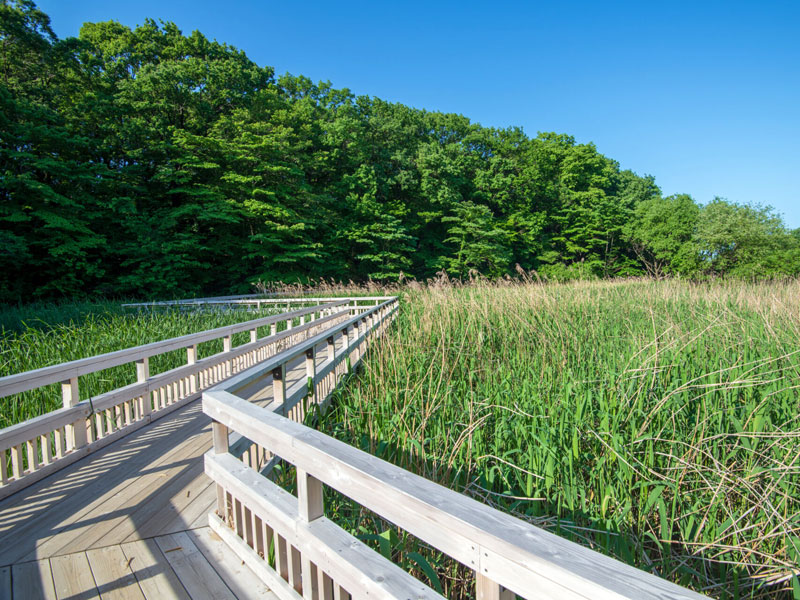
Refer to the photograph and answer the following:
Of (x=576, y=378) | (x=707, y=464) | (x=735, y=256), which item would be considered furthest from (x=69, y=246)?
(x=735, y=256)

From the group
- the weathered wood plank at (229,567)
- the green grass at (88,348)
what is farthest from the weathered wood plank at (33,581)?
the green grass at (88,348)

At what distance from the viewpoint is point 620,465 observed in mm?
2439

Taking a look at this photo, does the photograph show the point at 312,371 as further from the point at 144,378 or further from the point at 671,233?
the point at 671,233

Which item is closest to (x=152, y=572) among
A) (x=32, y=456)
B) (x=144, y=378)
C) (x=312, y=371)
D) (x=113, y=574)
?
(x=113, y=574)

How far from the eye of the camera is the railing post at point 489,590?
839 millimetres

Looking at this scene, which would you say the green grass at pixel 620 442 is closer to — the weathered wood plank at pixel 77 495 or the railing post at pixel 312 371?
the railing post at pixel 312 371

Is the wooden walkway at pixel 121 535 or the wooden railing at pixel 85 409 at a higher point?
the wooden railing at pixel 85 409

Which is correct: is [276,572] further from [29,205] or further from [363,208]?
[363,208]

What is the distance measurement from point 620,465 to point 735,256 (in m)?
23.6

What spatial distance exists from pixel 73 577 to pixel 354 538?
1.41 meters

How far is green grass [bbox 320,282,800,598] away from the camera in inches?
77.6

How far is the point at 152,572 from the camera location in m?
1.79

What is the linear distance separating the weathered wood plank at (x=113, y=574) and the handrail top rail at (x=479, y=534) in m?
1.01

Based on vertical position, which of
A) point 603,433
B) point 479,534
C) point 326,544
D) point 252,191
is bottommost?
point 603,433
